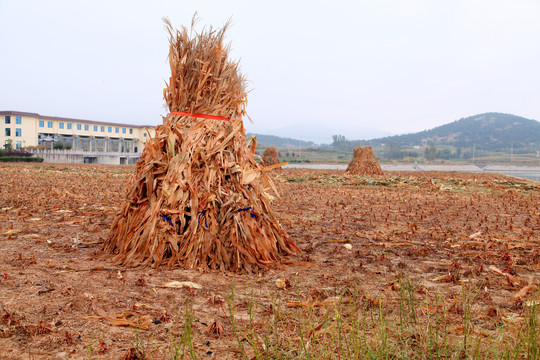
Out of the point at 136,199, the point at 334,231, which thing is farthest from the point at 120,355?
the point at 334,231

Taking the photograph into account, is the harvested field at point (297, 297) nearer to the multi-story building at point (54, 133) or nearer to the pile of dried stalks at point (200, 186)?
the pile of dried stalks at point (200, 186)

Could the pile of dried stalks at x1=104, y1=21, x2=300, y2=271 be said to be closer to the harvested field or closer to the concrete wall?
the harvested field

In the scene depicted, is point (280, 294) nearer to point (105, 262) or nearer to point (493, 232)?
point (105, 262)

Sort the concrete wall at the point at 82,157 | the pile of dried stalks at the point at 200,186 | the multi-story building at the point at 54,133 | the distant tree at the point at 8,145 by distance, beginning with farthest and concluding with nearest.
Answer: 1. the multi-story building at the point at 54,133
2. the distant tree at the point at 8,145
3. the concrete wall at the point at 82,157
4. the pile of dried stalks at the point at 200,186

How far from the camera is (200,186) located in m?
4.66

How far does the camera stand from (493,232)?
7.01 meters

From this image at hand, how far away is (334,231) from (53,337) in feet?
16.2

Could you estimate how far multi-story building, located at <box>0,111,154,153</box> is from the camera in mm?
65312

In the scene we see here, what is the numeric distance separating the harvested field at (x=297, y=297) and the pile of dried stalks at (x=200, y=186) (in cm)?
27

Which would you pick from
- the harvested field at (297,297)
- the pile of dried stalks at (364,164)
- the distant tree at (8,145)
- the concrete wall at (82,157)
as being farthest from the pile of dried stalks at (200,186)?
the distant tree at (8,145)

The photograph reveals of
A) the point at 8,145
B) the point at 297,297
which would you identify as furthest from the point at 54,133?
the point at 297,297

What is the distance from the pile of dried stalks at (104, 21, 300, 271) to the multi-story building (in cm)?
6246

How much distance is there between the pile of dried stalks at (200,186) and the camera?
4.50m

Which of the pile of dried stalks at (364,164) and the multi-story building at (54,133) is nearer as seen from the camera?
the pile of dried stalks at (364,164)
